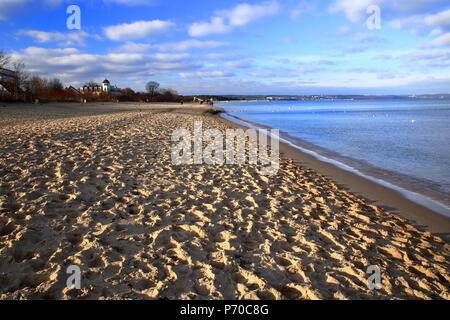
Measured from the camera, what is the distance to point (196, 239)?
395 centimetres

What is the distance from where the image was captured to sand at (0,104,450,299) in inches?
118

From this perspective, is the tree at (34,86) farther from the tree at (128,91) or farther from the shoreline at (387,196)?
the shoreline at (387,196)

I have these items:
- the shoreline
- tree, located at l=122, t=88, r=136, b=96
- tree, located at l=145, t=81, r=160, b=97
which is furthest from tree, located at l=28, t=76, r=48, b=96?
tree, located at l=145, t=81, r=160, b=97

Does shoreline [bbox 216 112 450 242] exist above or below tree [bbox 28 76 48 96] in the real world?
below

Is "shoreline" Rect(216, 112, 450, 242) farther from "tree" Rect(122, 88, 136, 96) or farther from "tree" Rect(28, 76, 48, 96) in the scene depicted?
"tree" Rect(122, 88, 136, 96)

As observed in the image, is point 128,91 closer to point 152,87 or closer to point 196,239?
point 152,87

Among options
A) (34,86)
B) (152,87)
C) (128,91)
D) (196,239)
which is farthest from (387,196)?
(152,87)

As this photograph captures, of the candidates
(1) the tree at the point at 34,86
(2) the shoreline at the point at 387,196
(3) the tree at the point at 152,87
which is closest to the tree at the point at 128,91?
(3) the tree at the point at 152,87
